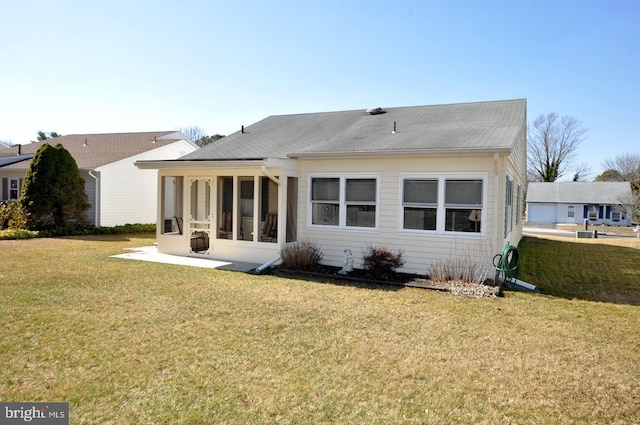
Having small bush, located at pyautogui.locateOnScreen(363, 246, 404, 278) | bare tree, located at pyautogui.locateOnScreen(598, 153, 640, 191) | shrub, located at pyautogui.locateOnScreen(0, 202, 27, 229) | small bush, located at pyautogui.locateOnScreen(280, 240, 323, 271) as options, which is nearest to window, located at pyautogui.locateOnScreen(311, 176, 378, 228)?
small bush, located at pyautogui.locateOnScreen(280, 240, 323, 271)

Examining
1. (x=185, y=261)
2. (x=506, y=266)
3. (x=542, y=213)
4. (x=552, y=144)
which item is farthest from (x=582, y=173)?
(x=185, y=261)

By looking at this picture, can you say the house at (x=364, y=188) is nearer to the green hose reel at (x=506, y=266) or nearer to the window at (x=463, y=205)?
the window at (x=463, y=205)

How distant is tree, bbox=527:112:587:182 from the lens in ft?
161

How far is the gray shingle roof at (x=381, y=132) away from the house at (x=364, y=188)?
0.14ft

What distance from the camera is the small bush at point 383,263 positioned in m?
9.46

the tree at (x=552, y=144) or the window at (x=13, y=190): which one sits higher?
the tree at (x=552, y=144)

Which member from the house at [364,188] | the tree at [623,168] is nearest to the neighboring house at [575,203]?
the tree at [623,168]

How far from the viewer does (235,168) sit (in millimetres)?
11133

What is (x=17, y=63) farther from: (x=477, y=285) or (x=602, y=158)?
(x=602, y=158)

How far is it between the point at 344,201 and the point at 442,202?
8.09 feet

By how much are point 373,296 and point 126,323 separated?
4286 mm

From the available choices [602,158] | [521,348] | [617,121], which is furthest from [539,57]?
[602,158]

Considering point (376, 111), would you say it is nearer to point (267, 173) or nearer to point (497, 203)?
point (267, 173)

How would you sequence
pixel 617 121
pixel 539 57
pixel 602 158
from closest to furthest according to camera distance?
pixel 539 57 → pixel 617 121 → pixel 602 158
